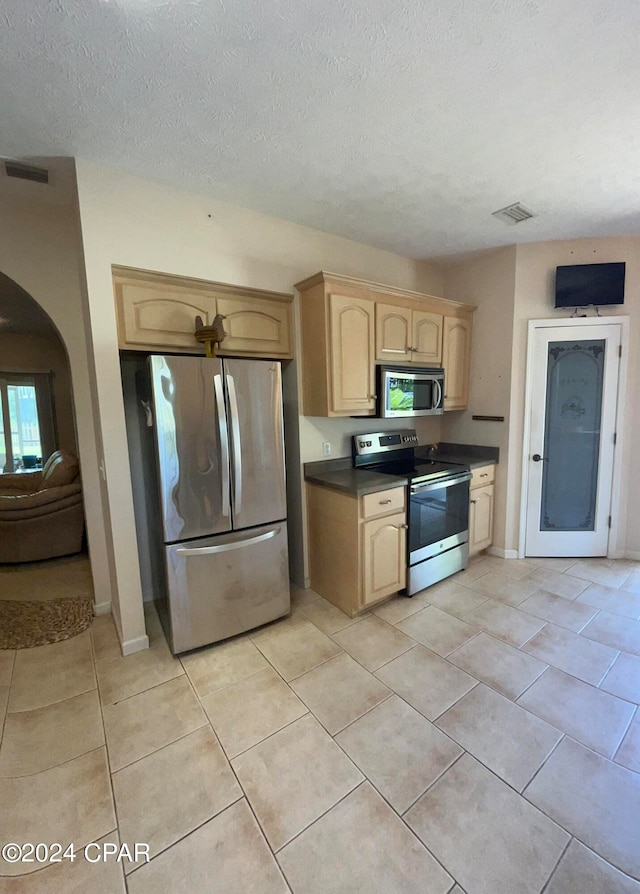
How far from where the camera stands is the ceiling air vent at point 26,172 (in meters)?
2.01

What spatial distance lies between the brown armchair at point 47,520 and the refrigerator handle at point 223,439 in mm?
2464

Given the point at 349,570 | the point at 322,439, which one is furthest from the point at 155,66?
the point at 349,570

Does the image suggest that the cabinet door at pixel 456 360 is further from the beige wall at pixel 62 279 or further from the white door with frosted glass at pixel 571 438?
the beige wall at pixel 62 279

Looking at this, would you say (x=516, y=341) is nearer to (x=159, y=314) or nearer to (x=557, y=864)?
(x=159, y=314)

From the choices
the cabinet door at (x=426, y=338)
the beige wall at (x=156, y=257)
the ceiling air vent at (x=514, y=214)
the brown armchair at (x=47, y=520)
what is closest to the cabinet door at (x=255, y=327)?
the beige wall at (x=156, y=257)

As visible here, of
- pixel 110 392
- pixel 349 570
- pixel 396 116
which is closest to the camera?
pixel 396 116

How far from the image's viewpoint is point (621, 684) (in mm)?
1958

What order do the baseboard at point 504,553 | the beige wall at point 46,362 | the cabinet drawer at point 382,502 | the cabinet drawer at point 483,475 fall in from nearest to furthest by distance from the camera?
the cabinet drawer at point 382,502
the cabinet drawer at point 483,475
the baseboard at point 504,553
the beige wall at point 46,362

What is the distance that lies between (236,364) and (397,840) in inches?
87.0

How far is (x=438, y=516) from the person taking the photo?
9.74ft

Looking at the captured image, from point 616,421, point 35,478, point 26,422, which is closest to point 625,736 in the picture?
point 616,421

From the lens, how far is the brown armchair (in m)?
3.56

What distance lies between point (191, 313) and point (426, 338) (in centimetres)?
191

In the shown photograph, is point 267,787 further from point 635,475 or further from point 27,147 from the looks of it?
point 635,475
